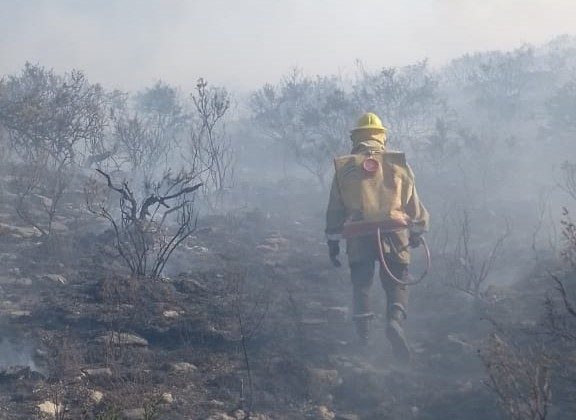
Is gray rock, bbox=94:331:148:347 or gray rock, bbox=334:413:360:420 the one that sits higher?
gray rock, bbox=94:331:148:347

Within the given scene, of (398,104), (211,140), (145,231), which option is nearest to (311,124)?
(398,104)

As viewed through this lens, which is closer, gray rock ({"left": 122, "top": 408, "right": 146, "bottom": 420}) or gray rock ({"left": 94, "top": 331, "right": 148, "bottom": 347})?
gray rock ({"left": 122, "top": 408, "right": 146, "bottom": 420})

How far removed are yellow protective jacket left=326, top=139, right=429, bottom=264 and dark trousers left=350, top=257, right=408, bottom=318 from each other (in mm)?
72

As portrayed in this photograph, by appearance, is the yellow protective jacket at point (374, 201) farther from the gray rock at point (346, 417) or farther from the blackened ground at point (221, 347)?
the gray rock at point (346, 417)

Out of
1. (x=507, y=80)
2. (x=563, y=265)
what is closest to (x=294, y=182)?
(x=507, y=80)

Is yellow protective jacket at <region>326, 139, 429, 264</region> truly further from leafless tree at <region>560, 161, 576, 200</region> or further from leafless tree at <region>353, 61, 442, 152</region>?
leafless tree at <region>353, 61, 442, 152</region>

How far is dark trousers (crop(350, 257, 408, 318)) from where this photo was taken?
5.11m

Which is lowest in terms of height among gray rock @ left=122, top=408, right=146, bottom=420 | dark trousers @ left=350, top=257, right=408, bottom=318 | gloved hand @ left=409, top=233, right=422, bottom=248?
gray rock @ left=122, top=408, right=146, bottom=420

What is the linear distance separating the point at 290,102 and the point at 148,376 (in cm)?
2043

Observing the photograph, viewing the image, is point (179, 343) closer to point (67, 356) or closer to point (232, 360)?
point (232, 360)

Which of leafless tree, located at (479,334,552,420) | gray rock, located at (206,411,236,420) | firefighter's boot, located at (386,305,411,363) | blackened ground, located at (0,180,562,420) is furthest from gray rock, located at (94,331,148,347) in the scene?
leafless tree, located at (479,334,552,420)

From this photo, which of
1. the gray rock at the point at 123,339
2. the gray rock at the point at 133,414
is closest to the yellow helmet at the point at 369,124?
the gray rock at the point at 123,339

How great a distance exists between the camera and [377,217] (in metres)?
5.12

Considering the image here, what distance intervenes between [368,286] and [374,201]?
0.77 metres
